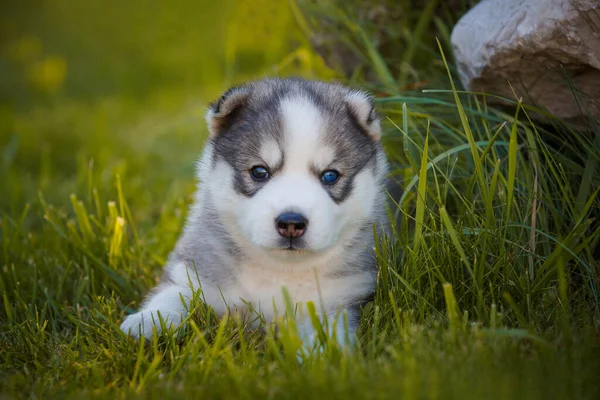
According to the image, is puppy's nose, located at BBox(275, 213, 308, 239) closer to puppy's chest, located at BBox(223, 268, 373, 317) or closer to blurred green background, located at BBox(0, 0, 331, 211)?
puppy's chest, located at BBox(223, 268, 373, 317)

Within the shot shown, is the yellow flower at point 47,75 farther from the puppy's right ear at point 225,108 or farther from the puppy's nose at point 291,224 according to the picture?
the puppy's nose at point 291,224

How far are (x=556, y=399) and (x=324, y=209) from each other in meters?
1.15

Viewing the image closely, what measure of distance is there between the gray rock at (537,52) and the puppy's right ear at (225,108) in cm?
117

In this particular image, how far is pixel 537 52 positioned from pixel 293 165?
1.26 m

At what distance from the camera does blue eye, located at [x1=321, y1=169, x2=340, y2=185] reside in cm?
299

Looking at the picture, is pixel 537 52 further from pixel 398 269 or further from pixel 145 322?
pixel 145 322

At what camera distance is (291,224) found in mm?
2744

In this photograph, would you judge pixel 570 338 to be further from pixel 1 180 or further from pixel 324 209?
pixel 1 180

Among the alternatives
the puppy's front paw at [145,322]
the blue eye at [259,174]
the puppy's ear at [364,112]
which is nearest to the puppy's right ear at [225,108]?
the blue eye at [259,174]

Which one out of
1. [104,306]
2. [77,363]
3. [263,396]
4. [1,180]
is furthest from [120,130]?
[263,396]

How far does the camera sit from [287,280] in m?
3.11

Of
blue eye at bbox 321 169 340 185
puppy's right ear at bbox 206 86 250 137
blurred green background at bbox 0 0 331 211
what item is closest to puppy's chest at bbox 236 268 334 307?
blue eye at bbox 321 169 340 185

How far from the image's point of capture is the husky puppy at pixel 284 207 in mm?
2855

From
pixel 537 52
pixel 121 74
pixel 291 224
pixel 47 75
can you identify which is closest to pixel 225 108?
pixel 291 224
